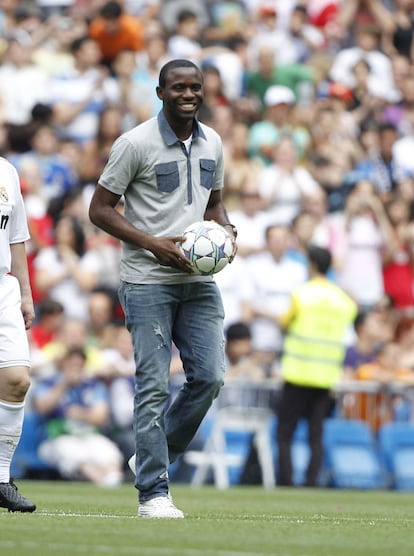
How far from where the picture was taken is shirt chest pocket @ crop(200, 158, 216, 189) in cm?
910

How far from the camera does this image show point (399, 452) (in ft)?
53.8

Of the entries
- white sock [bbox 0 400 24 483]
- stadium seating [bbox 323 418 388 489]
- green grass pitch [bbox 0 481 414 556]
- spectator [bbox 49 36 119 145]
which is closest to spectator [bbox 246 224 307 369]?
stadium seating [bbox 323 418 388 489]

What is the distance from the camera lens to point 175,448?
9.26 m

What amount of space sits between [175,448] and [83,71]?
38.1ft

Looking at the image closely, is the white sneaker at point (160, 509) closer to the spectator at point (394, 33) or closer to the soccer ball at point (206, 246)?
the soccer ball at point (206, 246)

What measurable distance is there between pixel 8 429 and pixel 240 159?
1072 centimetres

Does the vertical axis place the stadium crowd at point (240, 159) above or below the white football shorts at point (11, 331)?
above

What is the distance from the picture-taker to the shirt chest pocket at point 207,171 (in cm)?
910

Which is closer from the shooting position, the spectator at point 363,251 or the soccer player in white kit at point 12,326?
the soccer player in white kit at point 12,326

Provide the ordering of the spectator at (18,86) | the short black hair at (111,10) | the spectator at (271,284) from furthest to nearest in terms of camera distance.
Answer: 1. the short black hair at (111,10)
2. the spectator at (18,86)
3. the spectator at (271,284)

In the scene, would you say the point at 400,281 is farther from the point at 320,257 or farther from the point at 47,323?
the point at 47,323

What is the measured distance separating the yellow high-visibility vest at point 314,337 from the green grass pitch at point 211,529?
318cm

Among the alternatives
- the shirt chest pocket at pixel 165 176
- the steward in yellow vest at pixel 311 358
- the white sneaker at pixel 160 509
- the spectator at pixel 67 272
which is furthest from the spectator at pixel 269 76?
the white sneaker at pixel 160 509

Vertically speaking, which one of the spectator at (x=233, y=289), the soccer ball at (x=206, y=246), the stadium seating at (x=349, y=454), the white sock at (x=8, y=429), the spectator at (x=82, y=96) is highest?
the spectator at (x=82, y=96)
